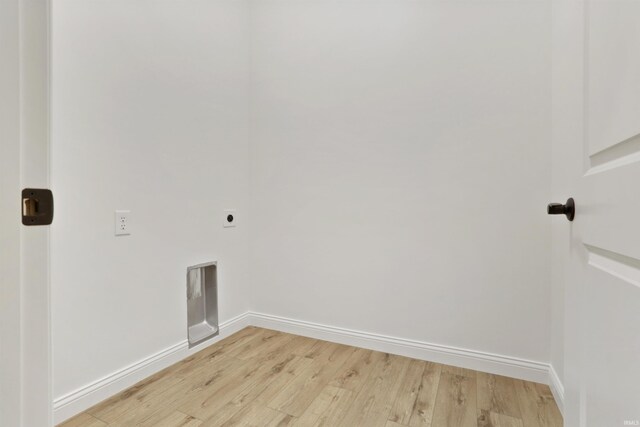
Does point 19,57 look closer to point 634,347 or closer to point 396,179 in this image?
point 634,347

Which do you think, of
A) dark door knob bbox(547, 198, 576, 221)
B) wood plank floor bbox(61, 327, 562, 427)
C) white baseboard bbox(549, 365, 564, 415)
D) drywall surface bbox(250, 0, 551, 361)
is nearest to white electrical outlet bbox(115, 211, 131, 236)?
wood plank floor bbox(61, 327, 562, 427)

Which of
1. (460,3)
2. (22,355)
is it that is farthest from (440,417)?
(460,3)

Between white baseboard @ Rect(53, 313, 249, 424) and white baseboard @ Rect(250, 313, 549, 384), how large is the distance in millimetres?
500

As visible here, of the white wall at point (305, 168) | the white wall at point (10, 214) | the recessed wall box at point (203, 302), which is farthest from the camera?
the recessed wall box at point (203, 302)

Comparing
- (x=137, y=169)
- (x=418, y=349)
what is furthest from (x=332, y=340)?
(x=137, y=169)

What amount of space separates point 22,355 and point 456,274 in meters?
1.84

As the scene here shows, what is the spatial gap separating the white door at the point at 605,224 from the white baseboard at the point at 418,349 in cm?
92

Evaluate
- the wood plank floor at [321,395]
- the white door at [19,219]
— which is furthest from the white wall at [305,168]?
the white door at [19,219]

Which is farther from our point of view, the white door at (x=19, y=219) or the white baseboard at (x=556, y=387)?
the white baseboard at (x=556, y=387)

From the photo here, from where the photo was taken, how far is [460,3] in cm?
179

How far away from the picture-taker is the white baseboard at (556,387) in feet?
4.59

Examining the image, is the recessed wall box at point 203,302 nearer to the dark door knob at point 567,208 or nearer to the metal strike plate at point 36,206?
the metal strike plate at point 36,206

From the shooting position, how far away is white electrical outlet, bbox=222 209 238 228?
7.16 feet

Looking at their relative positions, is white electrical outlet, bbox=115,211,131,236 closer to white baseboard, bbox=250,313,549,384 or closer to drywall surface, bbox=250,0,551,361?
drywall surface, bbox=250,0,551,361
